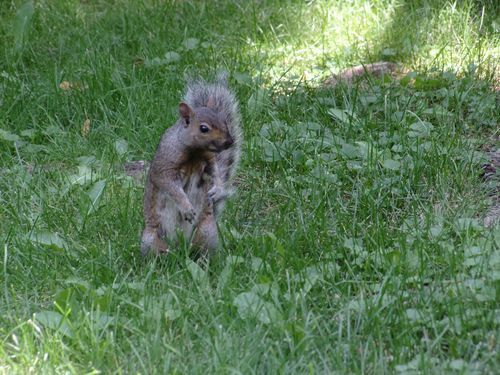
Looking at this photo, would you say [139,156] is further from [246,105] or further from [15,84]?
[15,84]

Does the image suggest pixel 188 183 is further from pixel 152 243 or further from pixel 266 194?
pixel 266 194

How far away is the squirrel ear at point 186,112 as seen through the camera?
3.65 m

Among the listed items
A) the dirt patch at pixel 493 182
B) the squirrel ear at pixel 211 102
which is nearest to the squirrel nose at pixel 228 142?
the squirrel ear at pixel 211 102

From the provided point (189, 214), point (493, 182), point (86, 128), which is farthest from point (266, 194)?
point (86, 128)

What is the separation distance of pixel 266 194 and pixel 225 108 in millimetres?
497

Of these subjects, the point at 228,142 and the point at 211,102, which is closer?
the point at 228,142

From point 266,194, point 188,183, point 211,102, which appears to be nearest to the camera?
point 188,183

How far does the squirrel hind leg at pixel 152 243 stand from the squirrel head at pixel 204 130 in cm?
36

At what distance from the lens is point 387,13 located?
589 cm

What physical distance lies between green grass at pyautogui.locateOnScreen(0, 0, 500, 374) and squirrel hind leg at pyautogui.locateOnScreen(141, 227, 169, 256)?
0.19 feet

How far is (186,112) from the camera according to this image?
3.66 metres

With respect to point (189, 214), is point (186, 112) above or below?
above

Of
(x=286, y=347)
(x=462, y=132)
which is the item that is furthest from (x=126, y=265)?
(x=462, y=132)

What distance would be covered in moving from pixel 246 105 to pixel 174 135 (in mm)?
1339
